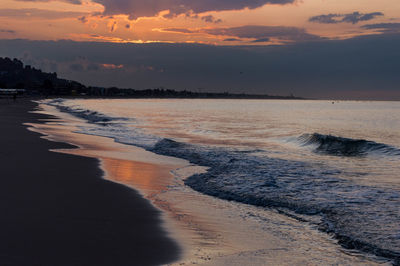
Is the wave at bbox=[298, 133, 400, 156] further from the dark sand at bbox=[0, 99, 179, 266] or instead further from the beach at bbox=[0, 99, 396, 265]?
the dark sand at bbox=[0, 99, 179, 266]

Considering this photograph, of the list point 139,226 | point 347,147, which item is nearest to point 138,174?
point 139,226

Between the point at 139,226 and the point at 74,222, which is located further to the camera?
the point at 139,226

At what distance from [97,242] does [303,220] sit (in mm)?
4756

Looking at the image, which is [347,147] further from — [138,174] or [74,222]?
[74,222]

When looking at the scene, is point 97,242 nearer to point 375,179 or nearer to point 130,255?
point 130,255

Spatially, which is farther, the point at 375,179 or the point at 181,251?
the point at 375,179

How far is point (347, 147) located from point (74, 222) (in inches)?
890

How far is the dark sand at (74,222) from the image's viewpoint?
20.8 feet

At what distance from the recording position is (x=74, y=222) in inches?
317

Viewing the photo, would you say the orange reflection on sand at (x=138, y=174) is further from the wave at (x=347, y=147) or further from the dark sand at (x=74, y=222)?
the wave at (x=347, y=147)

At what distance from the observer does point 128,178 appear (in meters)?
13.7

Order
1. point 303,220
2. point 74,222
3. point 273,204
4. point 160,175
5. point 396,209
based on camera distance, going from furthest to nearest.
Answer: point 160,175
point 273,204
point 396,209
point 303,220
point 74,222

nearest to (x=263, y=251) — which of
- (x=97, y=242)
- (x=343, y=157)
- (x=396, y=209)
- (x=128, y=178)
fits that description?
(x=97, y=242)

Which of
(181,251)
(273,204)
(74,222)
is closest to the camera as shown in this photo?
(181,251)
